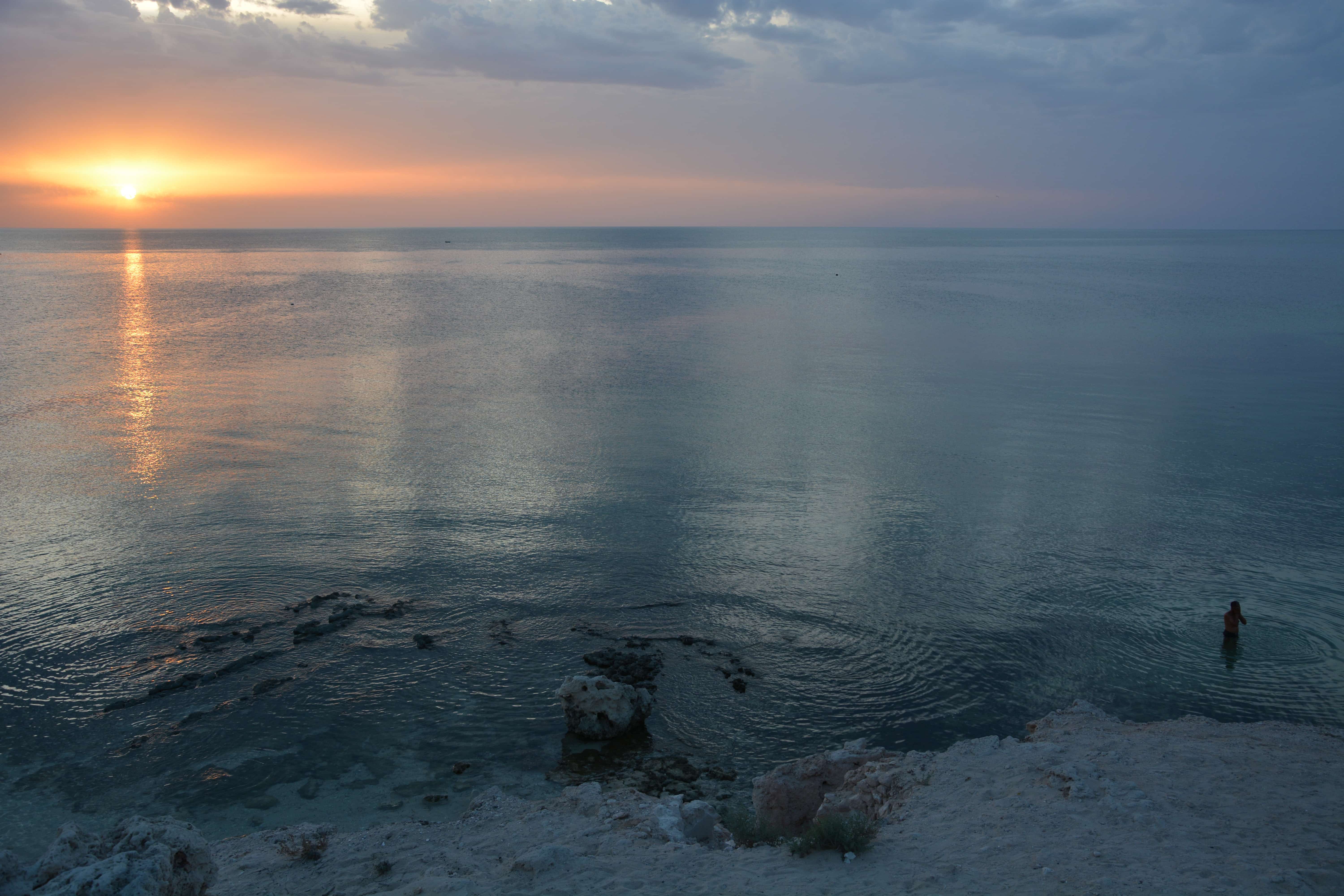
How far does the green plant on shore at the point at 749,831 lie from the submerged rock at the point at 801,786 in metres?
0.10

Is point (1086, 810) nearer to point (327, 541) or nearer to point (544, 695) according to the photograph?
point (544, 695)

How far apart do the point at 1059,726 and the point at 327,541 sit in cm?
1356

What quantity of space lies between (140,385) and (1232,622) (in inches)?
1430

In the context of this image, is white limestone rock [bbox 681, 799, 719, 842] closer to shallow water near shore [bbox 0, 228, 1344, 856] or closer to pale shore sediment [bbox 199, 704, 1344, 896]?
pale shore sediment [bbox 199, 704, 1344, 896]

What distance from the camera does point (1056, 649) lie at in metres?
13.6

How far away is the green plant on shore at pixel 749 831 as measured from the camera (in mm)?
8531

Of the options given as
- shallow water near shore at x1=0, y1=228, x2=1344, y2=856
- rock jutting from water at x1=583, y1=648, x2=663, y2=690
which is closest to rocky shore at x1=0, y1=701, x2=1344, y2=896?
shallow water near shore at x1=0, y1=228, x2=1344, y2=856

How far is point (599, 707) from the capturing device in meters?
11.2

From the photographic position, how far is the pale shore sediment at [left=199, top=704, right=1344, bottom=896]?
733 centimetres

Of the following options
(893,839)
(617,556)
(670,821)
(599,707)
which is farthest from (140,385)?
(893,839)

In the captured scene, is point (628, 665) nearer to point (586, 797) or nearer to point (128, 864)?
point (586, 797)

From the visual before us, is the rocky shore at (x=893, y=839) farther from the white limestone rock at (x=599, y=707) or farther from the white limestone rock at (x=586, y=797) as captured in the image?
the white limestone rock at (x=599, y=707)

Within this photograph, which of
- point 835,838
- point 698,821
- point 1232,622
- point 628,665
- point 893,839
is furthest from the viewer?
point 1232,622

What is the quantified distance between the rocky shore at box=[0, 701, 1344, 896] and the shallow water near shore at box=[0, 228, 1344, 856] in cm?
132
